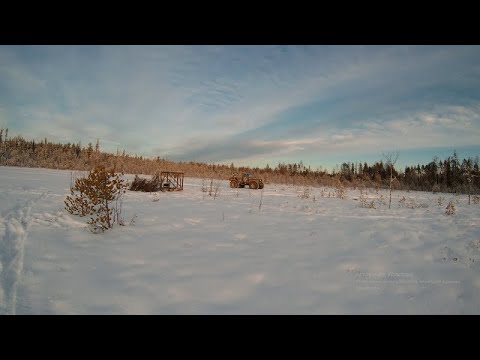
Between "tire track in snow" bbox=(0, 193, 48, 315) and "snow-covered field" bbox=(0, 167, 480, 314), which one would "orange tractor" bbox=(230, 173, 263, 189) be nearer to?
"snow-covered field" bbox=(0, 167, 480, 314)

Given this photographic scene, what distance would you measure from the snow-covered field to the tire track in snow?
17 mm

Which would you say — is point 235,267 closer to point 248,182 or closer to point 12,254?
point 12,254

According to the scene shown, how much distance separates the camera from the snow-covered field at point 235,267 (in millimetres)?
2939

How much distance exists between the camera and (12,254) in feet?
13.5

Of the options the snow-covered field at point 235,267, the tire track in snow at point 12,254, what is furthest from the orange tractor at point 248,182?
the tire track in snow at point 12,254

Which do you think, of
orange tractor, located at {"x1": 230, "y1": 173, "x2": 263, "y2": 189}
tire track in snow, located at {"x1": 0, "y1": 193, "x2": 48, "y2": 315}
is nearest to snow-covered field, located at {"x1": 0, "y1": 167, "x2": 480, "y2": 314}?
tire track in snow, located at {"x1": 0, "y1": 193, "x2": 48, "y2": 315}

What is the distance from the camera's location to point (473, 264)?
4.04 meters
